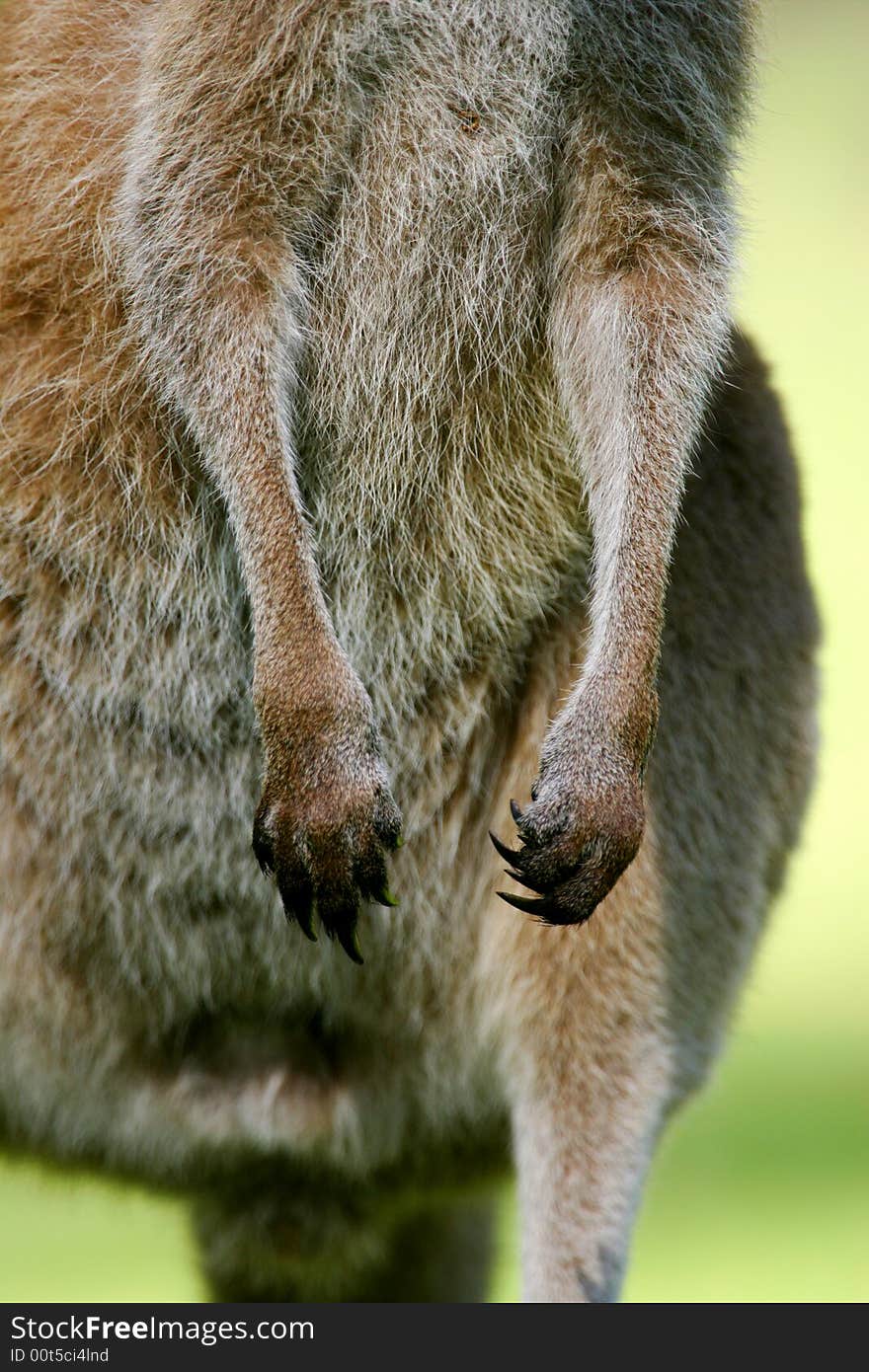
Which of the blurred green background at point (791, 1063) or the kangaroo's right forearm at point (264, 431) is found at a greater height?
the kangaroo's right forearm at point (264, 431)

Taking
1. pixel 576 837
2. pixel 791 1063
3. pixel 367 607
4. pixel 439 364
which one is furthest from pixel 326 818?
pixel 791 1063

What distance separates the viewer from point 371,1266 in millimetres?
3104

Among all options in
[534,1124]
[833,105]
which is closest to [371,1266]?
[534,1124]

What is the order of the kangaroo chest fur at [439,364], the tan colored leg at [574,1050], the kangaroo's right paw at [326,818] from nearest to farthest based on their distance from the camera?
1. the kangaroo's right paw at [326,818]
2. the kangaroo chest fur at [439,364]
3. the tan colored leg at [574,1050]

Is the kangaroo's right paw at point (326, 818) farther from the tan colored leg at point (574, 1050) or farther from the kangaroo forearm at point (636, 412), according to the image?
the tan colored leg at point (574, 1050)

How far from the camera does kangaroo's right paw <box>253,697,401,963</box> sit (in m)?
2.14

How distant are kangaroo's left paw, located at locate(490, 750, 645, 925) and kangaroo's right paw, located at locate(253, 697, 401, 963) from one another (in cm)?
14

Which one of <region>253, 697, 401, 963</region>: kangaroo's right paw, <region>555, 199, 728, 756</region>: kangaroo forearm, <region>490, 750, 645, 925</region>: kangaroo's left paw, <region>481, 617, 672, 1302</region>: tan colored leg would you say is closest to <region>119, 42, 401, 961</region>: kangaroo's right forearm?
<region>253, 697, 401, 963</region>: kangaroo's right paw

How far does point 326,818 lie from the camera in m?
2.14

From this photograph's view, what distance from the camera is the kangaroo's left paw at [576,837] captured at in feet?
7.17

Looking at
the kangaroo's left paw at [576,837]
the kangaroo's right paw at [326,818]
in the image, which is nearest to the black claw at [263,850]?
the kangaroo's right paw at [326,818]

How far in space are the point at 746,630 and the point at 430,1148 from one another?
0.87m

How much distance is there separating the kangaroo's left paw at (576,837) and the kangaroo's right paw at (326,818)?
144 millimetres

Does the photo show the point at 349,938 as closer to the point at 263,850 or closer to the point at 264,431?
the point at 263,850
